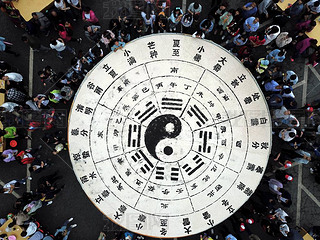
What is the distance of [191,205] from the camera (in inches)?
307

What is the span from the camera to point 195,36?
770 centimetres

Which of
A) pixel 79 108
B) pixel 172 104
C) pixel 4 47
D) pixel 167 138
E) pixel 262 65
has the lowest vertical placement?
pixel 167 138

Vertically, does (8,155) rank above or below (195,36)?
below

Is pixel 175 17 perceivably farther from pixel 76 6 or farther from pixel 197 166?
pixel 197 166

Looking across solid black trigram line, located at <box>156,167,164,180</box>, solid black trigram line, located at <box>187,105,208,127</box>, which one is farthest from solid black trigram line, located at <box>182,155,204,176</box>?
solid black trigram line, located at <box>187,105,208,127</box>

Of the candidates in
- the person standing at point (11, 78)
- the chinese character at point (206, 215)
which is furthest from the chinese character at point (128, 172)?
the person standing at point (11, 78)

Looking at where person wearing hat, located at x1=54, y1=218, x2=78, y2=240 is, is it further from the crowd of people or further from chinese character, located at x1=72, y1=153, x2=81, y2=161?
chinese character, located at x1=72, y1=153, x2=81, y2=161

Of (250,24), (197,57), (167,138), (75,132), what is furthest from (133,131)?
(250,24)

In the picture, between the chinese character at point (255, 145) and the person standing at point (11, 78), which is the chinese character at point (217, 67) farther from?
the person standing at point (11, 78)

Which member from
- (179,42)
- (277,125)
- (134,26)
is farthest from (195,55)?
(277,125)

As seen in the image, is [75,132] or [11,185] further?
[75,132]

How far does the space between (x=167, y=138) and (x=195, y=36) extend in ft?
10.8

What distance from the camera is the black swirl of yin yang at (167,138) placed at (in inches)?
308

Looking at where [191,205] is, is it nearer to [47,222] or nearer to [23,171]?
[47,222]
